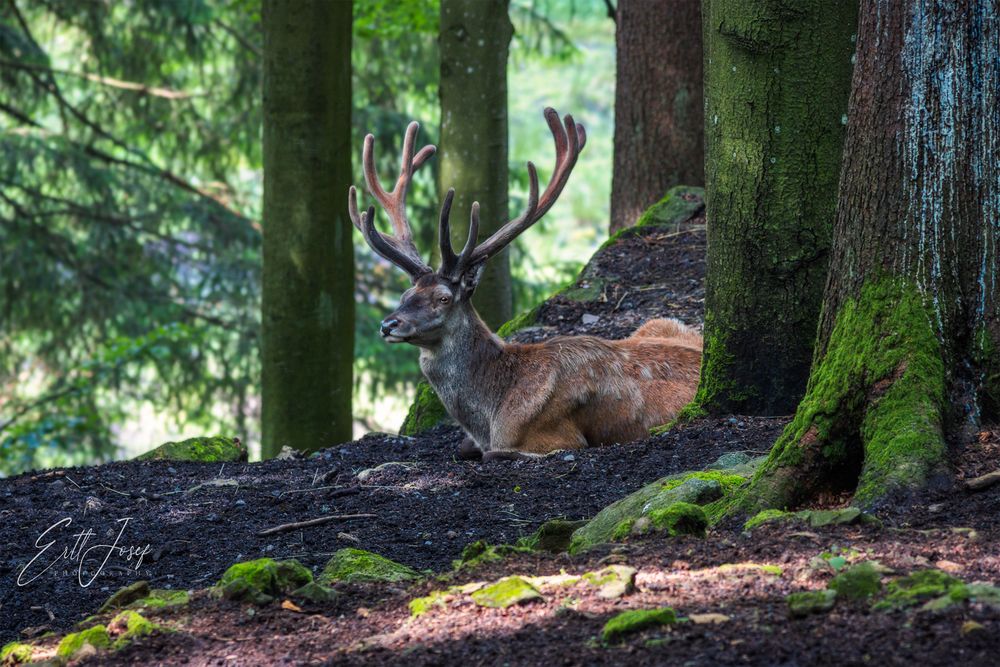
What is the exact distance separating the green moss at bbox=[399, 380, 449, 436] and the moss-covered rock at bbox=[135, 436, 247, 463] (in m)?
1.40

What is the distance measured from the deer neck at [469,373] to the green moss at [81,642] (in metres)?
4.04

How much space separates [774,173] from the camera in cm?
664

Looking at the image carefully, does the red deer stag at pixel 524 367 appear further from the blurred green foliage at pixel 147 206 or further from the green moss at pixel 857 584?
the blurred green foliage at pixel 147 206

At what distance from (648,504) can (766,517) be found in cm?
61

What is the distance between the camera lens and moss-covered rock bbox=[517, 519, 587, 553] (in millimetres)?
5113

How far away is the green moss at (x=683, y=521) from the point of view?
15.5ft

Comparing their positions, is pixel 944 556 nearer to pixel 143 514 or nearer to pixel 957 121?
pixel 957 121

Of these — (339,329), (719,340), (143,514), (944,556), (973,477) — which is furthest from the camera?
(339,329)

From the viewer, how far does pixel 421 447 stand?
27.6 ft

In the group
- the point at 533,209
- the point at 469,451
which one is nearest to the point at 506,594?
the point at 469,451

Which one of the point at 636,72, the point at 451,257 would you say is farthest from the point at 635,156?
the point at 451,257

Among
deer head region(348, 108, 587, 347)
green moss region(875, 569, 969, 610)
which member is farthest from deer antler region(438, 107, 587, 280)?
green moss region(875, 569, 969, 610)

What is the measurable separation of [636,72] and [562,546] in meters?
6.70

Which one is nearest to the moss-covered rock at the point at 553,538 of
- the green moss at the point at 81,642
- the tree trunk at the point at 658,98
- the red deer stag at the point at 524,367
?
the green moss at the point at 81,642
